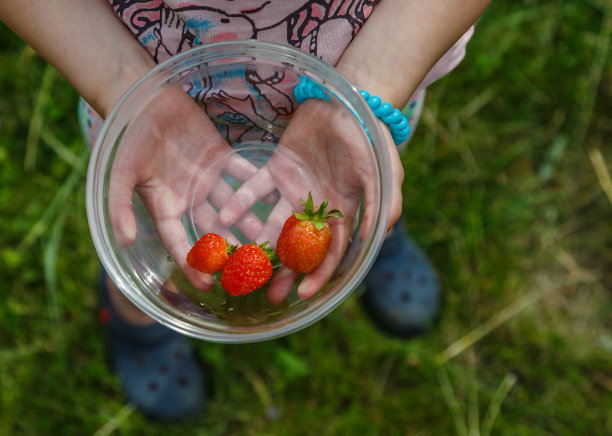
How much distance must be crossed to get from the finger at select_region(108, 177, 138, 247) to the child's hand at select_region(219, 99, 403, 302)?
14 centimetres

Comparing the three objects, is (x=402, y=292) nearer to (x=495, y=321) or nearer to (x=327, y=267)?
(x=495, y=321)

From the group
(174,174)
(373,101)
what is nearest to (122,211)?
(174,174)

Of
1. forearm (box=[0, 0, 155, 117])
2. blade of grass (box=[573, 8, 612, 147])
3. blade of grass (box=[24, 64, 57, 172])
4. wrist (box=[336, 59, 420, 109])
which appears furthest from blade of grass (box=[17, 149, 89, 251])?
blade of grass (box=[573, 8, 612, 147])

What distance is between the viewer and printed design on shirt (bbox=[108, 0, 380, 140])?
2.57 ft

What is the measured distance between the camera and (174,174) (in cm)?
87

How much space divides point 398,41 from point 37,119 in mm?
997

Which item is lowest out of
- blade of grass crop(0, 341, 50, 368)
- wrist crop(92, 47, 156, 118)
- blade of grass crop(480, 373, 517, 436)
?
blade of grass crop(480, 373, 517, 436)

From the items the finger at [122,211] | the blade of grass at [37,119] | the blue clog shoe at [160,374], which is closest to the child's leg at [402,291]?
the blue clog shoe at [160,374]

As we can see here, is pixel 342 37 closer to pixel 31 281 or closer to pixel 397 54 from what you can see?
pixel 397 54

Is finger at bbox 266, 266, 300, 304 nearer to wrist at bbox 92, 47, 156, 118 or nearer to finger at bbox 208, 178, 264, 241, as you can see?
finger at bbox 208, 178, 264, 241

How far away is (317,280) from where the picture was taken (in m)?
0.80

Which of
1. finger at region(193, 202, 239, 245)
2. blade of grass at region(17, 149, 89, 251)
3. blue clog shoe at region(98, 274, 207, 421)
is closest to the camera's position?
finger at region(193, 202, 239, 245)

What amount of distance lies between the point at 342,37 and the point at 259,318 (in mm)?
414

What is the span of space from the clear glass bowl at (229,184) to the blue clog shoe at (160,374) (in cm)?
47
